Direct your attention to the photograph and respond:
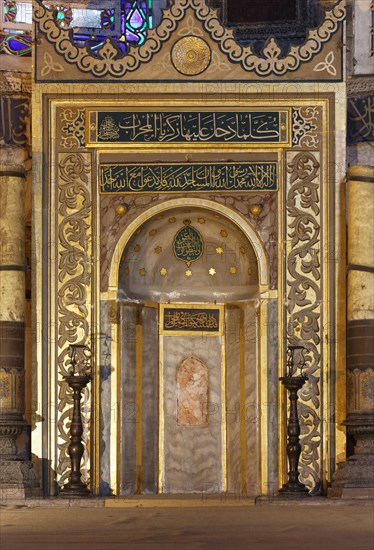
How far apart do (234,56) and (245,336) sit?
252 cm

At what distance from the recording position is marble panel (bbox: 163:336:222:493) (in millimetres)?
16562

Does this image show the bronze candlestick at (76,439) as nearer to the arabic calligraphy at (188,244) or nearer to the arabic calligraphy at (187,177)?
the arabic calligraphy at (188,244)

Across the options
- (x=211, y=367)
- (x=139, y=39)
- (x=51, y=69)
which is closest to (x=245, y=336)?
(x=211, y=367)

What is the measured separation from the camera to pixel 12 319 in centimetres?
1578

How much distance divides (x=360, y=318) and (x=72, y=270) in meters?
2.58

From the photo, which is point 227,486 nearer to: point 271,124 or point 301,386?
point 301,386

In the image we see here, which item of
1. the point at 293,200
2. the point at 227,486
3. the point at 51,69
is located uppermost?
the point at 51,69

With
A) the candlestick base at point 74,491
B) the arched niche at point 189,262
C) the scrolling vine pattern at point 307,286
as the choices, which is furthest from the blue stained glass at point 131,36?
the candlestick base at point 74,491

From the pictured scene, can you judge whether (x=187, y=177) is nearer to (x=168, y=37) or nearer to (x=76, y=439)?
(x=168, y=37)

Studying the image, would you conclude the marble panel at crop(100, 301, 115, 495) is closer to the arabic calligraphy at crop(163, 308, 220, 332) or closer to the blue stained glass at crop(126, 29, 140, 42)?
the arabic calligraphy at crop(163, 308, 220, 332)

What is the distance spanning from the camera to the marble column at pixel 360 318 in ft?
51.5

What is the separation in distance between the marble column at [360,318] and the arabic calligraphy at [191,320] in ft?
4.52

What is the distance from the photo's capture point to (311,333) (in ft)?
52.9

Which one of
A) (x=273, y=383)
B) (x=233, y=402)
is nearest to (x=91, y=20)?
(x=233, y=402)
